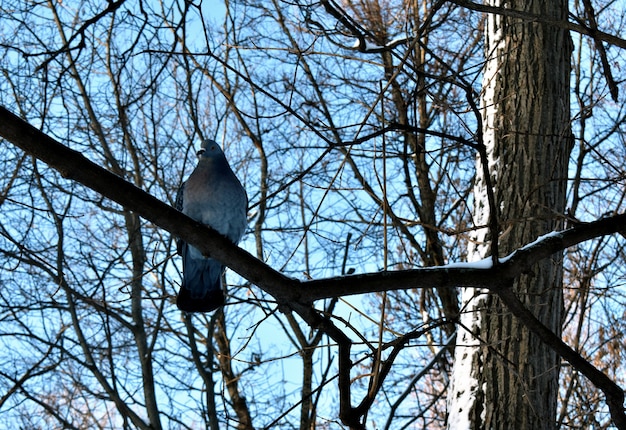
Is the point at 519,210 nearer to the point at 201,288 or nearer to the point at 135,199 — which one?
the point at 201,288

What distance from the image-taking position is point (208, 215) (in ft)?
12.0

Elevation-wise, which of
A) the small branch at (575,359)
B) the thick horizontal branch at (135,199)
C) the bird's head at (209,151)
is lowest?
the small branch at (575,359)

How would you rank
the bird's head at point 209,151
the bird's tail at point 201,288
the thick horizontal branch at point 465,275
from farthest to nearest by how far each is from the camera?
the bird's head at point 209,151 < the bird's tail at point 201,288 < the thick horizontal branch at point 465,275

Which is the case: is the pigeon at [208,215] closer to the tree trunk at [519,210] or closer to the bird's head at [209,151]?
the bird's head at [209,151]

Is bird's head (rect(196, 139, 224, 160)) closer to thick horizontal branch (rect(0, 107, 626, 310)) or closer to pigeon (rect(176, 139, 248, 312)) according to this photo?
pigeon (rect(176, 139, 248, 312))

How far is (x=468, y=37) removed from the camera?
7.31 meters

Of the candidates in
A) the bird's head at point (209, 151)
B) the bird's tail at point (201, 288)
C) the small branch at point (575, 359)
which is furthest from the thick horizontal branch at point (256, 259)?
the bird's head at point (209, 151)

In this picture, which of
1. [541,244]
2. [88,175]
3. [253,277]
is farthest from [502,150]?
[88,175]

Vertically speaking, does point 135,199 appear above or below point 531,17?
below

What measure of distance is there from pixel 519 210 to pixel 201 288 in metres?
2.17

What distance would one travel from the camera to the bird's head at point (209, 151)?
3.94 metres

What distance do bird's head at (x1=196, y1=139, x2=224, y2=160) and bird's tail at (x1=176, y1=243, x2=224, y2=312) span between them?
70 cm

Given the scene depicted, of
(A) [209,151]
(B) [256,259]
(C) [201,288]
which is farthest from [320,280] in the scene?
(A) [209,151]

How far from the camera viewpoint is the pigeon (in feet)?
11.2
